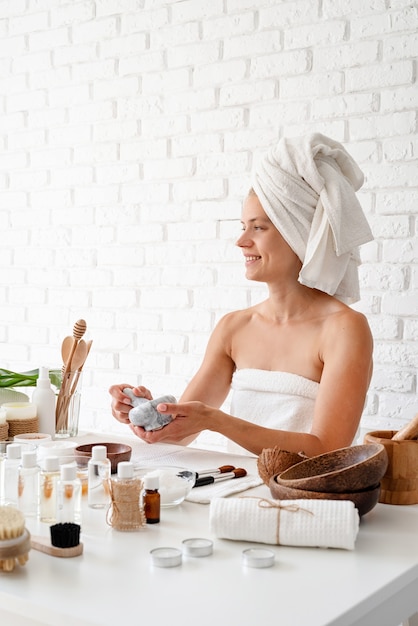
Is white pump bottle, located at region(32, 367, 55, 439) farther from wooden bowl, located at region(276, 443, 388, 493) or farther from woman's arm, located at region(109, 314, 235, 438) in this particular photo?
wooden bowl, located at region(276, 443, 388, 493)

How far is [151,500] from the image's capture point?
4.59 feet

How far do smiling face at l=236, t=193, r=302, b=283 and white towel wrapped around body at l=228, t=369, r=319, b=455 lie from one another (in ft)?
0.92

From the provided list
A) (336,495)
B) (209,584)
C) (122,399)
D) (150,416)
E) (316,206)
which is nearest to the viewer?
(209,584)

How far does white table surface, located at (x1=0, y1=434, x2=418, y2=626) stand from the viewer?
1027 millimetres

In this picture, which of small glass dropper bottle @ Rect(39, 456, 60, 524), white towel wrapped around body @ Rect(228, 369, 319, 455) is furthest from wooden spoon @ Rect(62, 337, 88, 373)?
small glass dropper bottle @ Rect(39, 456, 60, 524)

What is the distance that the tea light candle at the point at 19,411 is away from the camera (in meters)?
2.10

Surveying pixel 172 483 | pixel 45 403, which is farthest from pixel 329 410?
pixel 45 403

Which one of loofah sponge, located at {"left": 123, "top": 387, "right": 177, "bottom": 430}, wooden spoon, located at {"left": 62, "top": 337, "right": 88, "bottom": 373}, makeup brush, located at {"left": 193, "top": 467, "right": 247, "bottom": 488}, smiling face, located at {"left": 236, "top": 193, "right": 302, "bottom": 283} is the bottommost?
makeup brush, located at {"left": 193, "top": 467, "right": 247, "bottom": 488}

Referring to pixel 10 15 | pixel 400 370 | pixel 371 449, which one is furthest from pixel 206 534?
pixel 10 15

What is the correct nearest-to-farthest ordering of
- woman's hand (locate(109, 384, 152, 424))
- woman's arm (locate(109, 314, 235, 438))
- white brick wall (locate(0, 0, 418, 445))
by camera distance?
woman's hand (locate(109, 384, 152, 424))
woman's arm (locate(109, 314, 235, 438))
white brick wall (locate(0, 0, 418, 445))

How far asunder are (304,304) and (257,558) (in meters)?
1.21

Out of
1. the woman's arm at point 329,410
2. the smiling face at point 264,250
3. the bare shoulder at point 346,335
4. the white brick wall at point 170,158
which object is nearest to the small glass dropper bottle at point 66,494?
the woman's arm at point 329,410

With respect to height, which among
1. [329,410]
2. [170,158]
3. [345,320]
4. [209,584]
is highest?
[170,158]

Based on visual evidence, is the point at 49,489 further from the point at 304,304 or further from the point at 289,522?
the point at 304,304
